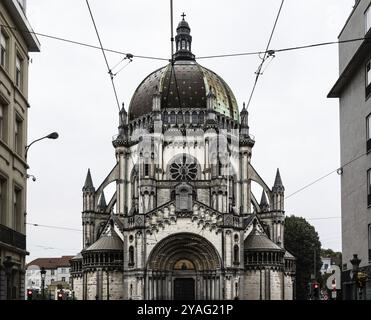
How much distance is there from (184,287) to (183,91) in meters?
22.7

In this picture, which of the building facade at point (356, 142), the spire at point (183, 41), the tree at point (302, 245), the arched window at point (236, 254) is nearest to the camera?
the building facade at point (356, 142)

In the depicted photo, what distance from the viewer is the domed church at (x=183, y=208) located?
71.6m

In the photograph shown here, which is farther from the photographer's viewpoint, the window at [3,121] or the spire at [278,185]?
the spire at [278,185]

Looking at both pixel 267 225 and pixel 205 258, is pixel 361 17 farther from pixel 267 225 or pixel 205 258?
pixel 267 225

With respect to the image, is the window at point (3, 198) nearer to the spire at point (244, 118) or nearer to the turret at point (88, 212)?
the turret at point (88, 212)

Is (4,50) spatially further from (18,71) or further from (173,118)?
(173,118)

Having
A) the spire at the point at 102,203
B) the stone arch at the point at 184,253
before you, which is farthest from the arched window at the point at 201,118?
the stone arch at the point at 184,253

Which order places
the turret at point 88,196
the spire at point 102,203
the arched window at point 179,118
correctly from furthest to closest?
the spire at point 102,203 → the arched window at point 179,118 → the turret at point 88,196

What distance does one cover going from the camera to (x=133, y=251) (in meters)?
71.9

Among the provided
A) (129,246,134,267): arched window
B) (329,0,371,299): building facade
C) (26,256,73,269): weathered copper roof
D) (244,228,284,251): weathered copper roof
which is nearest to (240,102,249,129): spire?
(244,228,284,251): weathered copper roof

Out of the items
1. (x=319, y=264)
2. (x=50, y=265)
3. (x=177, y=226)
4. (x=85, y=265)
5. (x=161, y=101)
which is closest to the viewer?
(x=177, y=226)
